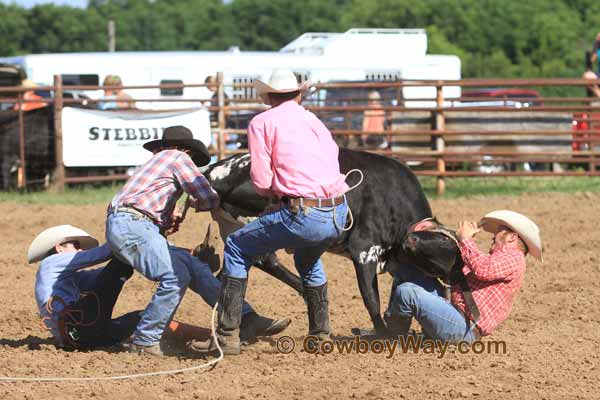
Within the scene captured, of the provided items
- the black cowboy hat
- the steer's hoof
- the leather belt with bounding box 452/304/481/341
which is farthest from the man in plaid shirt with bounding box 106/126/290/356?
the leather belt with bounding box 452/304/481/341

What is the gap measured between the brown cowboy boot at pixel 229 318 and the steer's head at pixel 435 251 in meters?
1.15

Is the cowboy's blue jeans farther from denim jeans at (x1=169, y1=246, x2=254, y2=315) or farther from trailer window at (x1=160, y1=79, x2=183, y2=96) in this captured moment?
trailer window at (x1=160, y1=79, x2=183, y2=96)

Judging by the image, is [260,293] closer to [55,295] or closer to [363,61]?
[55,295]

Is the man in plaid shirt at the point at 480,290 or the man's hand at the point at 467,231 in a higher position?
the man's hand at the point at 467,231

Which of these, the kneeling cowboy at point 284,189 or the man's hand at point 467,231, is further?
the man's hand at point 467,231

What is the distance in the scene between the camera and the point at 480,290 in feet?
20.7

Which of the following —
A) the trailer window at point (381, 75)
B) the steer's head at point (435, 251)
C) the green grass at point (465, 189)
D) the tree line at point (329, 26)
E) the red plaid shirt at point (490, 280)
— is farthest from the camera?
the tree line at point (329, 26)

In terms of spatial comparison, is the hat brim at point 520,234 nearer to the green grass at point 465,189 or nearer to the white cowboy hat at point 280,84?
the white cowboy hat at point 280,84

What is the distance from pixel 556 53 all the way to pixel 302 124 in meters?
42.5

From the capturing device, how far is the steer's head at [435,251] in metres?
6.37

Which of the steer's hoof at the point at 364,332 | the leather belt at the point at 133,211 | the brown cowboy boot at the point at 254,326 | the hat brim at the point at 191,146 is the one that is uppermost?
the hat brim at the point at 191,146

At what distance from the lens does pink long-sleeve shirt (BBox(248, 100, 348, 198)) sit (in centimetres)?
588

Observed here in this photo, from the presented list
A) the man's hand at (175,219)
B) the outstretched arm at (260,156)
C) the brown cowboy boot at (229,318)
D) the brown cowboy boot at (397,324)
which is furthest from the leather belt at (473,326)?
the man's hand at (175,219)

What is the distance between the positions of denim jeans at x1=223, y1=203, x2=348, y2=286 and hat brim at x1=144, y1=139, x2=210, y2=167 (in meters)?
0.75
